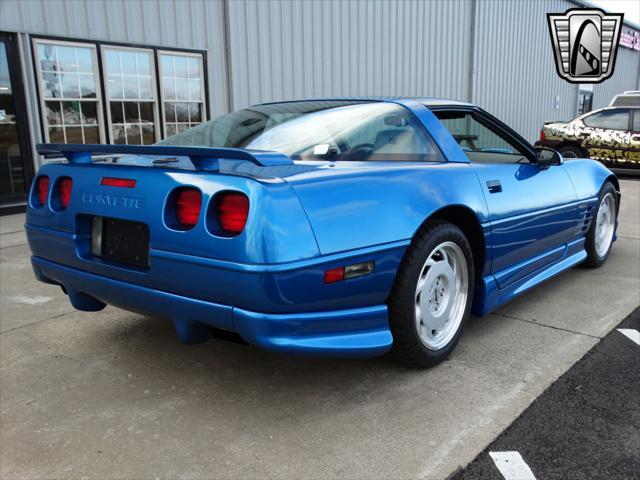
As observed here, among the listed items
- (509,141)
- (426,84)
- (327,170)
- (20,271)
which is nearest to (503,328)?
(509,141)

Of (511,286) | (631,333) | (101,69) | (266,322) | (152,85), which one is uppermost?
(101,69)

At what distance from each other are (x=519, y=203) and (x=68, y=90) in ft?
21.0

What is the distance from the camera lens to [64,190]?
8.50 ft

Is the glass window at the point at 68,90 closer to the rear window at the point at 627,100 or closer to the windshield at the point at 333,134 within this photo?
the windshield at the point at 333,134

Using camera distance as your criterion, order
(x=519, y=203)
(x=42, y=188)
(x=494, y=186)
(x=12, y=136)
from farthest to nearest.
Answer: (x=12, y=136) → (x=519, y=203) → (x=494, y=186) → (x=42, y=188)

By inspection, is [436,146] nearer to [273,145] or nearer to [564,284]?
[273,145]

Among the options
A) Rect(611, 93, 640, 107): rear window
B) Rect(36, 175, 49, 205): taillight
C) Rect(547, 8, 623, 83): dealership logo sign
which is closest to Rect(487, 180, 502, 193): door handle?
Rect(36, 175, 49, 205): taillight

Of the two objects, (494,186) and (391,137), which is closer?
(391,137)

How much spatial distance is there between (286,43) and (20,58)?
14.4 ft

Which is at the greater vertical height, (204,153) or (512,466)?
(204,153)

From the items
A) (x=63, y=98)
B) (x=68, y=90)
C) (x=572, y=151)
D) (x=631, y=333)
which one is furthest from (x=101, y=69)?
(x=572, y=151)

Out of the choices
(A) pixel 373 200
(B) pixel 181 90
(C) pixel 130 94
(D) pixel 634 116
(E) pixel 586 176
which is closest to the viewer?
(A) pixel 373 200

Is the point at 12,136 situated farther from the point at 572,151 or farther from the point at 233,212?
the point at 572,151

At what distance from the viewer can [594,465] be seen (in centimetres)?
197
